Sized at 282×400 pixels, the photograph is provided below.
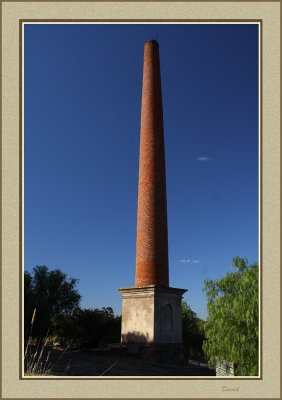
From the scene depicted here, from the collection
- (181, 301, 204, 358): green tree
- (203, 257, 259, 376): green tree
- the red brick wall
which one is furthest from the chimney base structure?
(181, 301, 204, 358): green tree

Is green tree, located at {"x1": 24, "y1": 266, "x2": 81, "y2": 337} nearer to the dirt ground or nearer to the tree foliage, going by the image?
the tree foliage

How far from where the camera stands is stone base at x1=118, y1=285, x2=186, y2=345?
A: 1658 centimetres

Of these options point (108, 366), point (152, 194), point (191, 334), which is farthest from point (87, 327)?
point (191, 334)

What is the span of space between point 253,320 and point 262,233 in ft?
28.5

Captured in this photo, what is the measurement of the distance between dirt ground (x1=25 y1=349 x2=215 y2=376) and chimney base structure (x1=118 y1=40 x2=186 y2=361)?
0.89m

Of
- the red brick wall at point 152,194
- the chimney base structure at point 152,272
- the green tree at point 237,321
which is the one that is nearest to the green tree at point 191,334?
the chimney base structure at point 152,272

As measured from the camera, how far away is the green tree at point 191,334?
1208 inches

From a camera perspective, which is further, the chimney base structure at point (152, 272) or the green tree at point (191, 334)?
the green tree at point (191, 334)

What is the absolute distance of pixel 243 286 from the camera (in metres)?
14.3

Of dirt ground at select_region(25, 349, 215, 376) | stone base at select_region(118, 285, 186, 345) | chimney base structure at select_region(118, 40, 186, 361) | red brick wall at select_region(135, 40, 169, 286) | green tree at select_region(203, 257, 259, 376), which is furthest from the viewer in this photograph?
red brick wall at select_region(135, 40, 169, 286)

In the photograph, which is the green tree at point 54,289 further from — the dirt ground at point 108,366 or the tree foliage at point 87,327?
the dirt ground at point 108,366

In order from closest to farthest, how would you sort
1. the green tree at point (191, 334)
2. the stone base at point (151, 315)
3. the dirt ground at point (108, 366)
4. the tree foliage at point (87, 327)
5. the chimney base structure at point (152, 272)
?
the dirt ground at point (108, 366)
the stone base at point (151, 315)
the chimney base structure at point (152, 272)
the tree foliage at point (87, 327)
the green tree at point (191, 334)

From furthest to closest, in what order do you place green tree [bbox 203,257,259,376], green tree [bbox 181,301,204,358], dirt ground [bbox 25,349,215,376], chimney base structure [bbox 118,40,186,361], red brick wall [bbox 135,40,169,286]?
green tree [bbox 181,301,204,358]
red brick wall [bbox 135,40,169,286]
chimney base structure [bbox 118,40,186,361]
green tree [bbox 203,257,259,376]
dirt ground [bbox 25,349,215,376]

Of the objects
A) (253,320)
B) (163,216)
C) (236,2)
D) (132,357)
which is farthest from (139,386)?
(163,216)
